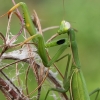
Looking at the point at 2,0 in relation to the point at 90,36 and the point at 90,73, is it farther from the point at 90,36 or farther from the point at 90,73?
the point at 90,73

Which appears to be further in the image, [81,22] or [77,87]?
[81,22]

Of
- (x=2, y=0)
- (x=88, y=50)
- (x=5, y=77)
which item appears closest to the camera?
(x=5, y=77)

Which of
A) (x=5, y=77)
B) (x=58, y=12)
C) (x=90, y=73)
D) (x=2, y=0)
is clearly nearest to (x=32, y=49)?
(x=5, y=77)

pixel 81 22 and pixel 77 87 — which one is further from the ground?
pixel 81 22

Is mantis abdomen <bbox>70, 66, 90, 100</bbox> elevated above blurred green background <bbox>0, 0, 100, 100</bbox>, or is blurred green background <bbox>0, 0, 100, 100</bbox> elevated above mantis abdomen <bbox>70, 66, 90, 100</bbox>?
blurred green background <bbox>0, 0, 100, 100</bbox>

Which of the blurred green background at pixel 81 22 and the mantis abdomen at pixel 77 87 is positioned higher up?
the blurred green background at pixel 81 22

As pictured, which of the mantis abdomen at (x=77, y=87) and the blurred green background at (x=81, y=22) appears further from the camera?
the blurred green background at (x=81, y=22)

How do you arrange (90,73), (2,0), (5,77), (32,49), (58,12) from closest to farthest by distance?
(5,77), (32,49), (90,73), (58,12), (2,0)

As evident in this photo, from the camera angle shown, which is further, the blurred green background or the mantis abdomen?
the blurred green background
